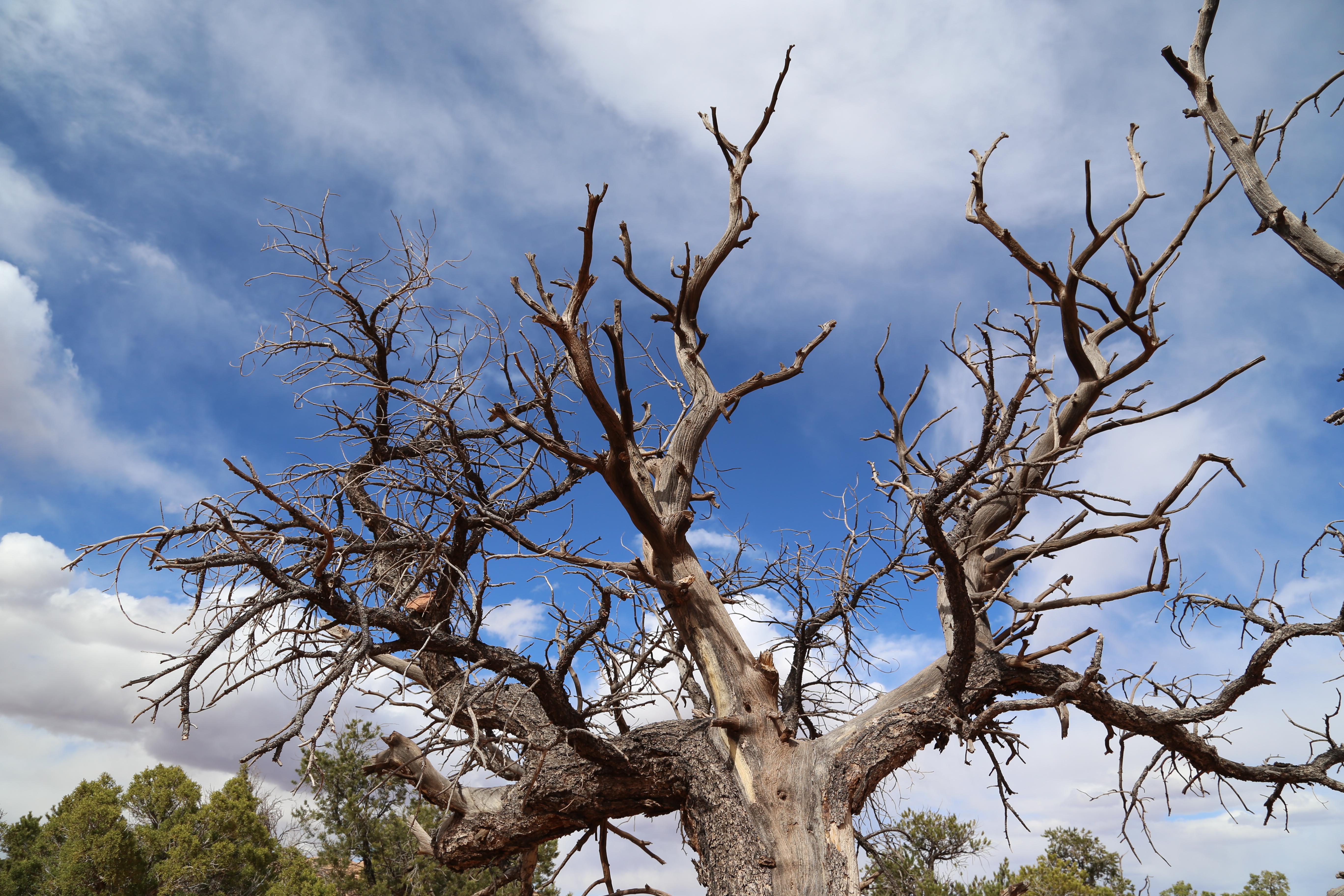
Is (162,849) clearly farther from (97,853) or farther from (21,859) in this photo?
(21,859)

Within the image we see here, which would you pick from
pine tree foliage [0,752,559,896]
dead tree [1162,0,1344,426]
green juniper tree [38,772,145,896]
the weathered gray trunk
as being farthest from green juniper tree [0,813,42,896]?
dead tree [1162,0,1344,426]

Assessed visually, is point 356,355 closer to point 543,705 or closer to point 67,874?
point 543,705

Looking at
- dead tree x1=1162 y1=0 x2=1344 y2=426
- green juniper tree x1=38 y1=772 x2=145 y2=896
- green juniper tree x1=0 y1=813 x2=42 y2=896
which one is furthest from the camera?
green juniper tree x1=0 y1=813 x2=42 y2=896

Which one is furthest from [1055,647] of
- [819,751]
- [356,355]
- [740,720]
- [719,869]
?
[356,355]

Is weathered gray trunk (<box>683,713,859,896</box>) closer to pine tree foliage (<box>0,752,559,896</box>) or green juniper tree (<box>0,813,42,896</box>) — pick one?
pine tree foliage (<box>0,752,559,896</box>)

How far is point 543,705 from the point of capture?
506 cm

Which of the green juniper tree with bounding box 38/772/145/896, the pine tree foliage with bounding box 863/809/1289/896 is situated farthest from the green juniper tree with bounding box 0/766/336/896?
the pine tree foliage with bounding box 863/809/1289/896

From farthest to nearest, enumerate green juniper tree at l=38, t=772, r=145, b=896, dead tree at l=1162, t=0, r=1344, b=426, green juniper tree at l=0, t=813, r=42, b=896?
1. green juniper tree at l=0, t=813, r=42, b=896
2. green juniper tree at l=38, t=772, r=145, b=896
3. dead tree at l=1162, t=0, r=1344, b=426

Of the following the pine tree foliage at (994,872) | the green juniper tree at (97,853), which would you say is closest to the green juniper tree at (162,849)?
the green juniper tree at (97,853)

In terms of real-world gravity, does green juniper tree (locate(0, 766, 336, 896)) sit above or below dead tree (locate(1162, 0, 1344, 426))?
below

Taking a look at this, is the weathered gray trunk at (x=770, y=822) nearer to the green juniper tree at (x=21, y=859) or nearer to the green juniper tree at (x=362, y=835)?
the green juniper tree at (x=362, y=835)

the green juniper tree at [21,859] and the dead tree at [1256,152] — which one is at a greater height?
the dead tree at [1256,152]

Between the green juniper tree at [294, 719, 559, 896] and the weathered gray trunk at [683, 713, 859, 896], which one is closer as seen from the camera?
the weathered gray trunk at [683, 713, 859, 896]

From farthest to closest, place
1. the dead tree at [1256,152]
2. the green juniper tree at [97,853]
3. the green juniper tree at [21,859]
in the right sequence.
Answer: the green juniper tree at [21,859] < the green juniper tree at [97,853] < the dead tree at [1256,152]
